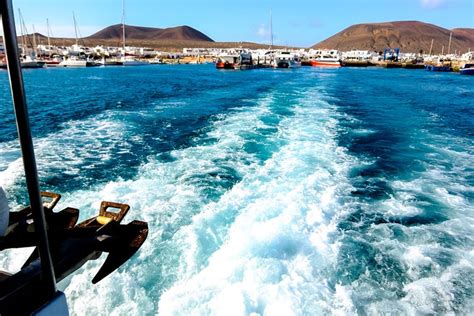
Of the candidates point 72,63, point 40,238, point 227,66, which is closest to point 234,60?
point 227,66

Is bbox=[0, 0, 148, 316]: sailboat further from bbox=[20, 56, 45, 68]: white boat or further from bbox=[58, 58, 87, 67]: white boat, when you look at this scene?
bbox=[58, 58, 87, 67]: white boat

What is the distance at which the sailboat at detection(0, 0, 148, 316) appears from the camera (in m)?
1.92

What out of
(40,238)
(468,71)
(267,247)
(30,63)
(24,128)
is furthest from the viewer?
(468,71)

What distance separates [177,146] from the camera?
1382 centimetres

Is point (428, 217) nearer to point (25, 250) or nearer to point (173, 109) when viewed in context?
point (25, 250)

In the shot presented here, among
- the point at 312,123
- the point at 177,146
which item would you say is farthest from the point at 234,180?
the point at 312,123

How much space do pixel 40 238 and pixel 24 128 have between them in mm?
812

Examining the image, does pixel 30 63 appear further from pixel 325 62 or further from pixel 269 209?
pixel 325 62

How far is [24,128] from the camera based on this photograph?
1.99 meters

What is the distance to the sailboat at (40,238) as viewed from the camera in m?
1.92

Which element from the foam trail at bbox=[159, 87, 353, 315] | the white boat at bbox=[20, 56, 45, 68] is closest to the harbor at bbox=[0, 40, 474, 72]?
the white boat at bbox=[20, 56, 45, 68]

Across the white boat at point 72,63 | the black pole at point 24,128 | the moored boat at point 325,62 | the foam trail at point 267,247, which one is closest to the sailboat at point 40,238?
the black pole at point 24,128

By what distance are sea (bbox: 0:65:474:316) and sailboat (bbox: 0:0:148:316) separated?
1.51 metres

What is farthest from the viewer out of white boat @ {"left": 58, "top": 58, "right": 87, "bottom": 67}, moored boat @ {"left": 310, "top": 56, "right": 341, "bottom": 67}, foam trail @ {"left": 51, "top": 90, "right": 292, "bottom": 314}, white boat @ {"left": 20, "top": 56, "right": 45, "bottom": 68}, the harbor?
moored boat @ {"left": 310, "top": 56, "right": 341, "bottom": 67}
